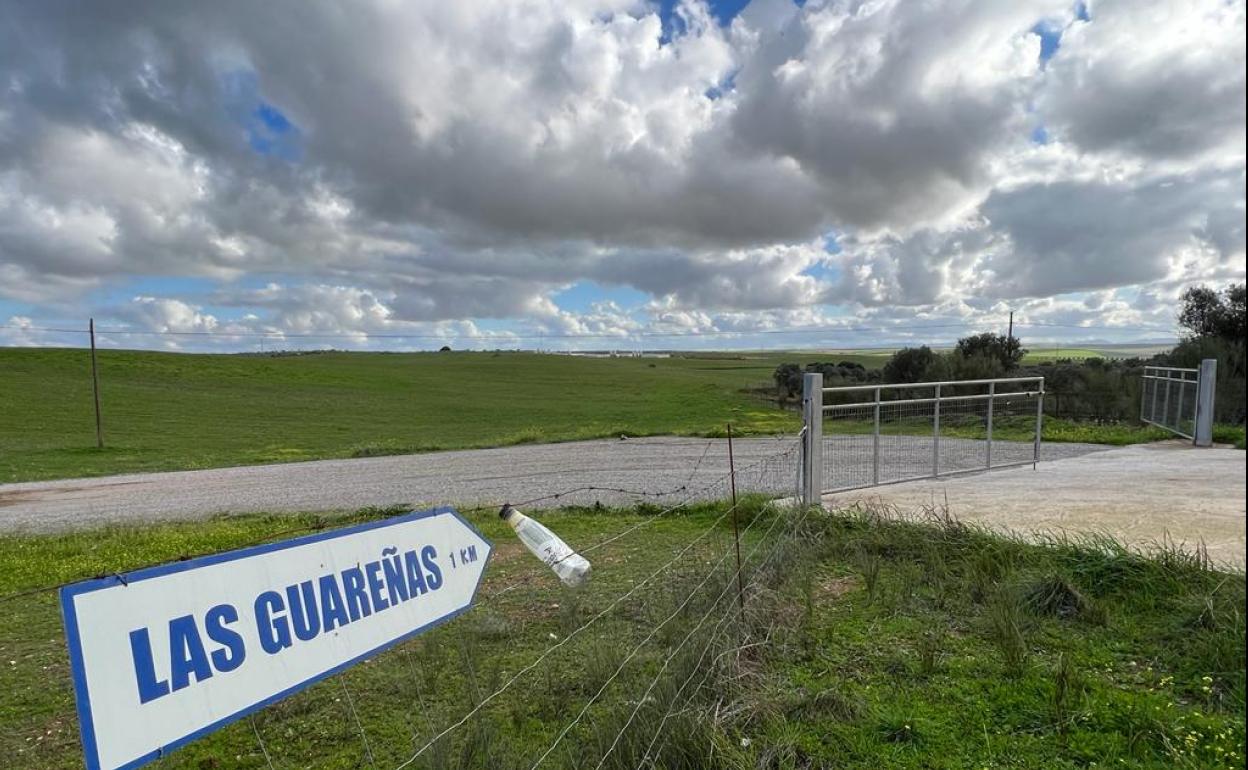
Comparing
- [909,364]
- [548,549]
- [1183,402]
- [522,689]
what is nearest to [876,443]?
[548,549]

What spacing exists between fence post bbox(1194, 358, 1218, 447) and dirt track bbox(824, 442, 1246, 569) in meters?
0.91

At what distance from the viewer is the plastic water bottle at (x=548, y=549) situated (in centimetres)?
379

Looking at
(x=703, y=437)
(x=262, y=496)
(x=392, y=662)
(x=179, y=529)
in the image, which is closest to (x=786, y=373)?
(x=703, y=437)

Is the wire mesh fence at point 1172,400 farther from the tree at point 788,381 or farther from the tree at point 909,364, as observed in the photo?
the tree at point 788,381

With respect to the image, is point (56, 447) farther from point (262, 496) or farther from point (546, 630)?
point (546, 630)

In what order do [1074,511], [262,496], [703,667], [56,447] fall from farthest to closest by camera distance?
1. [56,447]
2. [262,496]
3. [1074,511]
4. [703,667]

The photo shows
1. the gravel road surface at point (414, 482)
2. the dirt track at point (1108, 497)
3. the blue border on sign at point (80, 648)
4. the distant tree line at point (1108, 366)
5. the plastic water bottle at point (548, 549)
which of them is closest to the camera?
the blue border on sign at point (80, 648)

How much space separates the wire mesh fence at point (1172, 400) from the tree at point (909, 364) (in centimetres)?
1338

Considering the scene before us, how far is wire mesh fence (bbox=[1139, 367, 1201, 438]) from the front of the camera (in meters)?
13.4

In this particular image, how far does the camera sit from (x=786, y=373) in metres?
46.4

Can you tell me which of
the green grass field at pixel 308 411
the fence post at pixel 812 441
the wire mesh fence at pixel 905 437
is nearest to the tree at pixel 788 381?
the green grass field at pixel 308 411

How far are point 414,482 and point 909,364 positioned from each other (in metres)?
25.2

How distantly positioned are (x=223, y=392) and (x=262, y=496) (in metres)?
50.2

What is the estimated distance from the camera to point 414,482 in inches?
575
